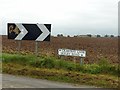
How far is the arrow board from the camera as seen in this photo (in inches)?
603

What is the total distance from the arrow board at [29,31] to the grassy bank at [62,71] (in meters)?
0.91

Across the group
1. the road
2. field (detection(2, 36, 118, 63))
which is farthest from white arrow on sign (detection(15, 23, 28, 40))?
field (detection(2, 36, 118, 63))

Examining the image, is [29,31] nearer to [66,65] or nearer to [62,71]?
[66,65]

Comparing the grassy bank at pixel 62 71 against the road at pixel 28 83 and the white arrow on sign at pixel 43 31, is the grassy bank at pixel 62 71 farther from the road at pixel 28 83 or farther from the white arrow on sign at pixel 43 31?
the white arrow on sign at pixel 43 31

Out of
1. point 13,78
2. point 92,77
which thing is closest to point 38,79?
point 13,78

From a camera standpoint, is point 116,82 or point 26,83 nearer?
A: point 26,83

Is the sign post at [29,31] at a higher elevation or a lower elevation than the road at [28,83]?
higher

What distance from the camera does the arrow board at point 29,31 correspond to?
50.3 feet

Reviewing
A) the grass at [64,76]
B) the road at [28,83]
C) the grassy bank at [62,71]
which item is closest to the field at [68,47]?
the grassy bank at [62,71]

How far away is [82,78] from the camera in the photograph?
12352 mm

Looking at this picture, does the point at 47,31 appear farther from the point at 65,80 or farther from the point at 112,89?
the point at 112,89

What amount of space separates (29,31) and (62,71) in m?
2.91

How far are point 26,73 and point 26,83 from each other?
2161mm

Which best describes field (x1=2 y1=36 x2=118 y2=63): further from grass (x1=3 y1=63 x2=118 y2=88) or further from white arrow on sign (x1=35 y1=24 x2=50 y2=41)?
grass (x1=3 y1=63 x2=118 y2=88)
